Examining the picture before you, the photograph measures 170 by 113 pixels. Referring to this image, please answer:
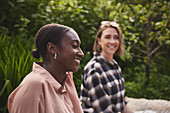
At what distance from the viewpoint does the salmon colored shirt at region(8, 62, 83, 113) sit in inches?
36.3

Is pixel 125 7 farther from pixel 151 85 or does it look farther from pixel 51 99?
pixel 51 99

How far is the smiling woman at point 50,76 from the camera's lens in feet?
3.05

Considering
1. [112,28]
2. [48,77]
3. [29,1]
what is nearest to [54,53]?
[48,77]

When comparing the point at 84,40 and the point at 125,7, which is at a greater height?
the point at 125,7

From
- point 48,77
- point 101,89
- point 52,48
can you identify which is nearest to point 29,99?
point 48,77

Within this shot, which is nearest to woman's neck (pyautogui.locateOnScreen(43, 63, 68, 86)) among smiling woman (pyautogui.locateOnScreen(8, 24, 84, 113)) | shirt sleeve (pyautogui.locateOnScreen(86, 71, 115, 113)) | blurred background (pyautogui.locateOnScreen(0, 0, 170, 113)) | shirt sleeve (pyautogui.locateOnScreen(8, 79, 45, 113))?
smiling woman (pyautogui.locateOnScreen(8, 24, 84, 113))

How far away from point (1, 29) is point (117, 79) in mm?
2747

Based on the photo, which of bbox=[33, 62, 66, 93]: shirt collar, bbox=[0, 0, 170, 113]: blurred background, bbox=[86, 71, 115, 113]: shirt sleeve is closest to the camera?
bbox=[33, 62, 66, 93]: shirt collar

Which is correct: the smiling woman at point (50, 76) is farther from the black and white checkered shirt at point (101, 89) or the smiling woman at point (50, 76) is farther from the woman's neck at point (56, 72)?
the black and white checkered shirt at point (101, 89)

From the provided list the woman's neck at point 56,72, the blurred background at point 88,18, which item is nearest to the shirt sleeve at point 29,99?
the woman's neck at point 56,72

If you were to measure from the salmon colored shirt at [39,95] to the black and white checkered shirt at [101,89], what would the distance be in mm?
1069

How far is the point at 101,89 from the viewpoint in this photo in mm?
2131

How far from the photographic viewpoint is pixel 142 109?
10.9 ft

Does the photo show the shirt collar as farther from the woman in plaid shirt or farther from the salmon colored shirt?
the woman in plaid shirt
